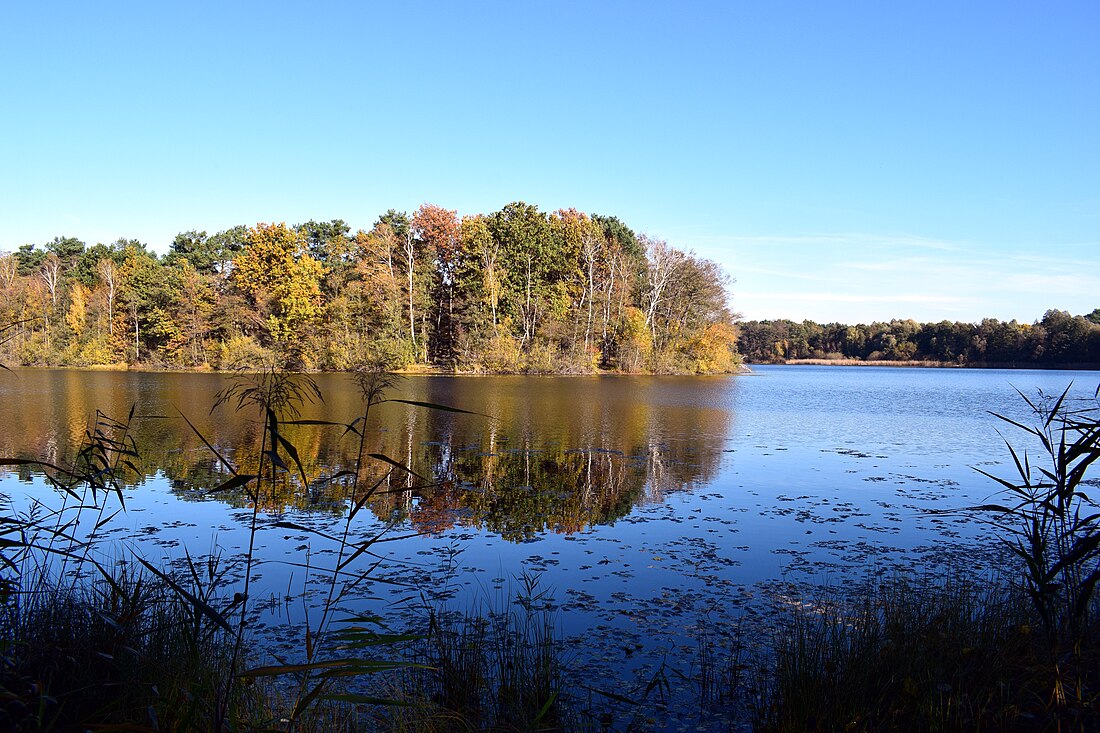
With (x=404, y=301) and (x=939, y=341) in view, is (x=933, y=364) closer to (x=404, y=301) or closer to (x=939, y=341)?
(x=939, y=341)

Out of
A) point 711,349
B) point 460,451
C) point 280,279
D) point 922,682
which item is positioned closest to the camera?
point 922,682

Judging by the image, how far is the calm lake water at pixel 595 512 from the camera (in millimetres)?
6695

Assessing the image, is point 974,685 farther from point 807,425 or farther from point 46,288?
point 46,288

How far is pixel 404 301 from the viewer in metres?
57.7

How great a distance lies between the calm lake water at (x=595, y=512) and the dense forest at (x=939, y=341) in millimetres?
81506

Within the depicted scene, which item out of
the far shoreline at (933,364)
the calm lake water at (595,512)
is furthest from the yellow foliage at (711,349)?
the calm lake water at (595,512)

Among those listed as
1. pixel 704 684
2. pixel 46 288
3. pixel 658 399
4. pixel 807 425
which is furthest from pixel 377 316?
pixel 704 684

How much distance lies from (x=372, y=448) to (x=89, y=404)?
47.5 feet

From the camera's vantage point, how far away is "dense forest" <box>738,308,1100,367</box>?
92.8m

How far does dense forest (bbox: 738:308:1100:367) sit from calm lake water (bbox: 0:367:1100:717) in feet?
267

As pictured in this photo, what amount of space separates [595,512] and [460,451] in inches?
270

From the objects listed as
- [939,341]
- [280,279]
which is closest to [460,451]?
[280,279]

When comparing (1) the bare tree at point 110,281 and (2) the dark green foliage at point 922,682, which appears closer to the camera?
(2) the dark green foliage at point 922,682

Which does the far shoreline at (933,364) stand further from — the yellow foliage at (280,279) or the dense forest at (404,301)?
the yellow foliage at (280,279)
